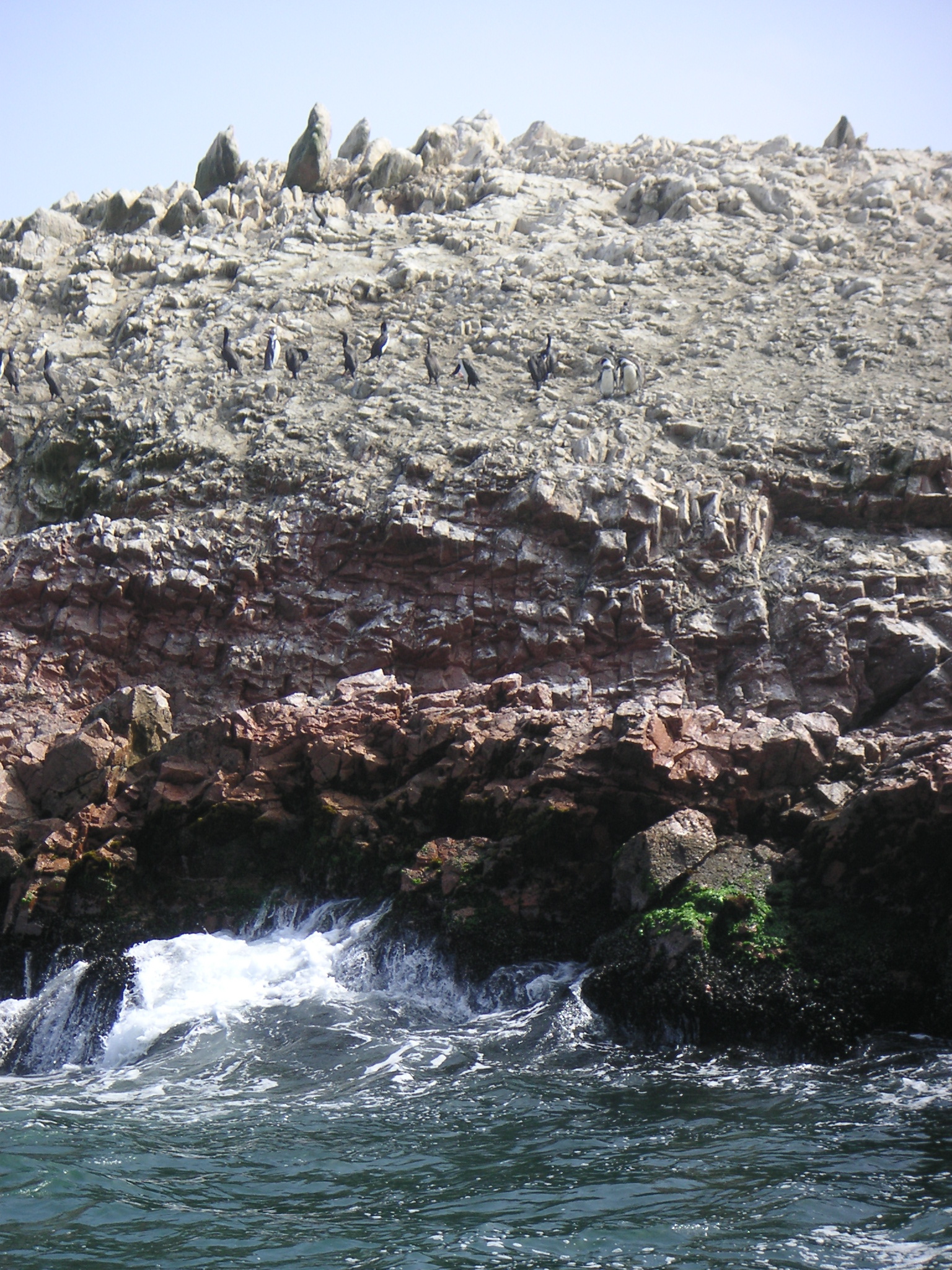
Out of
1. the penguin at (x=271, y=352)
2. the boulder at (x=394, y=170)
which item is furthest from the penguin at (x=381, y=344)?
the boulder at (x=394, y=170)

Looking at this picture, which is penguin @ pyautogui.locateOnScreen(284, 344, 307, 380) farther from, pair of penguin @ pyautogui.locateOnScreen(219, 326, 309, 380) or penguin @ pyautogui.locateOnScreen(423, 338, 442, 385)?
penguin @ pyautogui.locateOnScreen(423, 338, 442, 385)

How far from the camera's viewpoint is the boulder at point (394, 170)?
36.6 meters

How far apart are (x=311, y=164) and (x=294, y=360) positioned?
1278cm

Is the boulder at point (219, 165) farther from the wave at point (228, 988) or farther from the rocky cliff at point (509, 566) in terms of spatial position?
the wave at point (228, 988)

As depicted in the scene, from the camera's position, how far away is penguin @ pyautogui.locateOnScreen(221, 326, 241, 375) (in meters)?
28.0

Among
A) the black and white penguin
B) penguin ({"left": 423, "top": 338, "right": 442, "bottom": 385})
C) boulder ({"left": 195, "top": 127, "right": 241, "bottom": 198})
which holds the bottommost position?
the black and white penguin

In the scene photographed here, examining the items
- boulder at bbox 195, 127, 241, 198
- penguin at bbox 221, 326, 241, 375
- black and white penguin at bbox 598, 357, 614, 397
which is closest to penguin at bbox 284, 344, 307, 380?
penguin at bbox 221, 326, 241, 375

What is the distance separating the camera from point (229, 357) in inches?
1102

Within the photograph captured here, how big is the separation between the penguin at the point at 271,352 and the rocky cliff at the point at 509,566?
0.38 meters

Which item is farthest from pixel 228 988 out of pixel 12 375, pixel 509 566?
pixel 12 375

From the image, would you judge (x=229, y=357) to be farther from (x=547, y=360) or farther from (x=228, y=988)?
(x=228, y=988)

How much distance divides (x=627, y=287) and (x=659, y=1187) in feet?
86.0

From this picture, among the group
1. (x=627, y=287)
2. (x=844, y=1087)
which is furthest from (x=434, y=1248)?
(x=627, y=287)

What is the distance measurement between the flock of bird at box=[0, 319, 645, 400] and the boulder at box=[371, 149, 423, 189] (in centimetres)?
918
